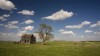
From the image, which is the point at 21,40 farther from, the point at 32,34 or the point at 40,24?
the point at 40,24

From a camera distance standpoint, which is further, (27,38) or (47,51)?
(27,38)

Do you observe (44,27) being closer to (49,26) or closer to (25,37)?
(49,26)

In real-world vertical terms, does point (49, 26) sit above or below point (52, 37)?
above

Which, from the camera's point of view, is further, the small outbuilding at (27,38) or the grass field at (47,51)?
the small outbuilding at (27,38)

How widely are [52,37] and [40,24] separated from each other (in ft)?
36.3

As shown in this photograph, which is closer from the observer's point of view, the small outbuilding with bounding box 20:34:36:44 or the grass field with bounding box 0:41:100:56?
the grass field with bounding box 0:41:100:56

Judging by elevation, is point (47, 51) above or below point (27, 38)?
below

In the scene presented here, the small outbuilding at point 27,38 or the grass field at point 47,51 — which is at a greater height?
the small outbuilding at point 27,38

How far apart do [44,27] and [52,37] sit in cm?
803

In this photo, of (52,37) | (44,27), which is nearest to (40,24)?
(44,27)

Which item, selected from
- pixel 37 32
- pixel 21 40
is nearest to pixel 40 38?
pixel 37 32

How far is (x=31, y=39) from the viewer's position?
9788cm

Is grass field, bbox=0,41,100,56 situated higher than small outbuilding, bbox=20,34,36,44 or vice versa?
small outbuilding, bbox=20,34,36,44

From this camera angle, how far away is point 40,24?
96938 millimetres
